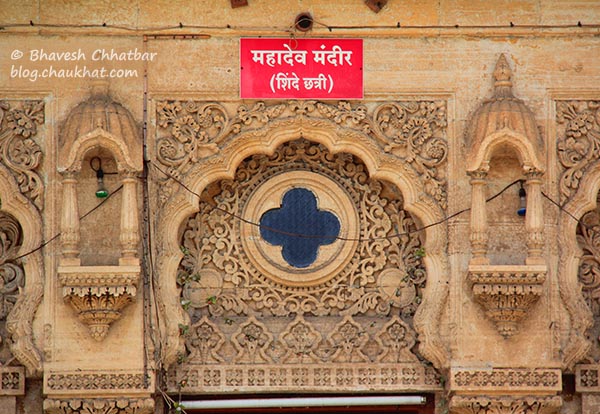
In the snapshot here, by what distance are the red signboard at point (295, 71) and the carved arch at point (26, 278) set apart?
2018 millimetres

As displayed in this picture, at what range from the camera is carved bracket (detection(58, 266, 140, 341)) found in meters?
18.0

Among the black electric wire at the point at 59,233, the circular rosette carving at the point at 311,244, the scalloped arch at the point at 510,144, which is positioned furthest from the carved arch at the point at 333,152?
the scalloped arch at the point at 510,144

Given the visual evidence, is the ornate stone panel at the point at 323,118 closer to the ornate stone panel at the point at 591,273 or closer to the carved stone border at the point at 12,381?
the ornate stone panel at the point at 591,273

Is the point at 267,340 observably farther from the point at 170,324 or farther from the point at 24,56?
the point at 24,56

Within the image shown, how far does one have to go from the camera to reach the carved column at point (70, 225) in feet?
59.5

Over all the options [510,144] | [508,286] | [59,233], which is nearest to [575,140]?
[510,144]

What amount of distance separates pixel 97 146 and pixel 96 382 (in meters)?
1.89

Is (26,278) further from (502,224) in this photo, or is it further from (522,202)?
(522,202)

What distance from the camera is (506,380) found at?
18203 millimetres

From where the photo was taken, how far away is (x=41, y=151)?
18.5 metres

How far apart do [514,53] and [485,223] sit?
59.5 inches

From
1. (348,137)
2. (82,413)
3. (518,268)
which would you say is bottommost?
(82,413)

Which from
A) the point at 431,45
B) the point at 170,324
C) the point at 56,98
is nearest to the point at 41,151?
the point at 56,98

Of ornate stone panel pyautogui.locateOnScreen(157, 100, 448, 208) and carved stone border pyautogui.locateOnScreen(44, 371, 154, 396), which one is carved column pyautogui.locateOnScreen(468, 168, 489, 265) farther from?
carved stone border pyautogui.locateOnScreen(44, 371, 154, 396)
